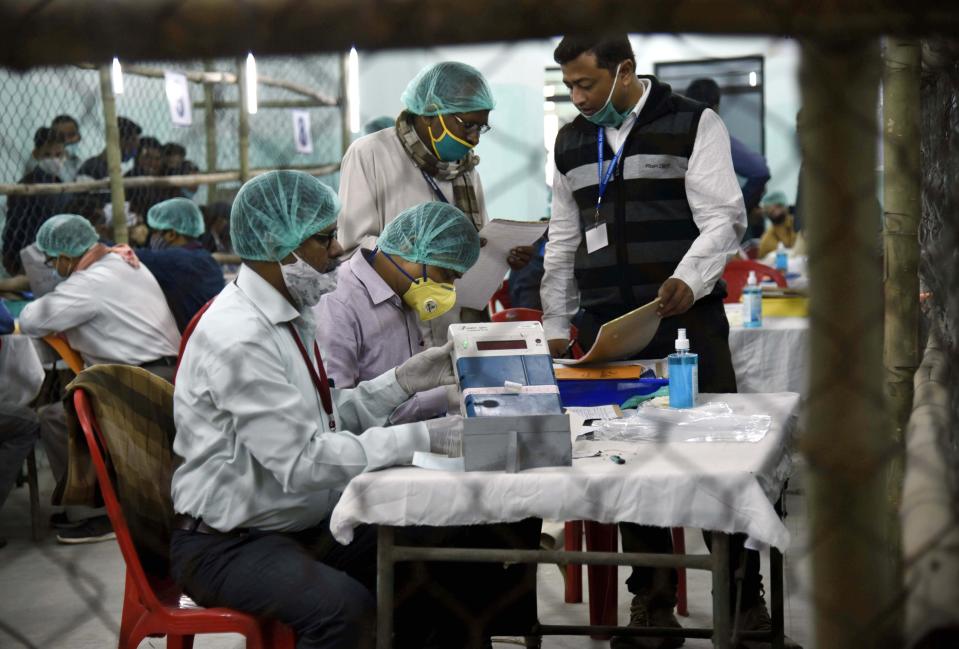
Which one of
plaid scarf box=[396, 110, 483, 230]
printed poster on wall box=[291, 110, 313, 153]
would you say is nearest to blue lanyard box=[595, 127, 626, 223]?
plaid scarf box=[396, 110, 483, 230]

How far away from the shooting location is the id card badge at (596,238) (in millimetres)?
2814

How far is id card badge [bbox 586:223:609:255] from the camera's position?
2.81m

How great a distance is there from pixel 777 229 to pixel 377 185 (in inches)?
214

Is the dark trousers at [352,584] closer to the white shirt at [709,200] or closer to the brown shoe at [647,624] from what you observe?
the brown shoe at [647,624]

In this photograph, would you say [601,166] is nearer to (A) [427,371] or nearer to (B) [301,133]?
(A) [427,371]

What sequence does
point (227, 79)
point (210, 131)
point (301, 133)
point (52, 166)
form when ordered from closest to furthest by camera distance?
point (52, 166)
point (227, 79)
point (210, 131)
point (301, 133)

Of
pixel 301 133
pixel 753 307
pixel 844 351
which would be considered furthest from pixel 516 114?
pixel 844 351

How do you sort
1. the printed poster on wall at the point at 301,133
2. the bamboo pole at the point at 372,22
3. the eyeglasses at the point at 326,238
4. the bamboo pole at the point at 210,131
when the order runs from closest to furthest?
the bamboo pole at the point at 372,22 → the eyeglasses at the point at 326,238 → the bamboo pole at the point at 210,131 → the printed poster on wall at the point at 301,133

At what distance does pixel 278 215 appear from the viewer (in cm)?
216

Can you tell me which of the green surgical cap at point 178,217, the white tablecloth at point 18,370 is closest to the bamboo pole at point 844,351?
the white tablecloth at point 18,370

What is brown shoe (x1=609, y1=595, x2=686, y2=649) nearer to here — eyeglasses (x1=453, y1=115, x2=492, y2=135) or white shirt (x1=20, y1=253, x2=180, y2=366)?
eyeglasses (x1=453, y1=115, x2=492, y2=135)

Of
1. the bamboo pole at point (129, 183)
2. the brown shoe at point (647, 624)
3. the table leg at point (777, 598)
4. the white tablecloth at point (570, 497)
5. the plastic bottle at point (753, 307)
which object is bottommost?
the brown shoe at point (647, 624)

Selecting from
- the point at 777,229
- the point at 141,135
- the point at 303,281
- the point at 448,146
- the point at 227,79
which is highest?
the point at 227,79

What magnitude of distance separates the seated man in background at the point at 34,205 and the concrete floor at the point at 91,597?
72.4 inches
